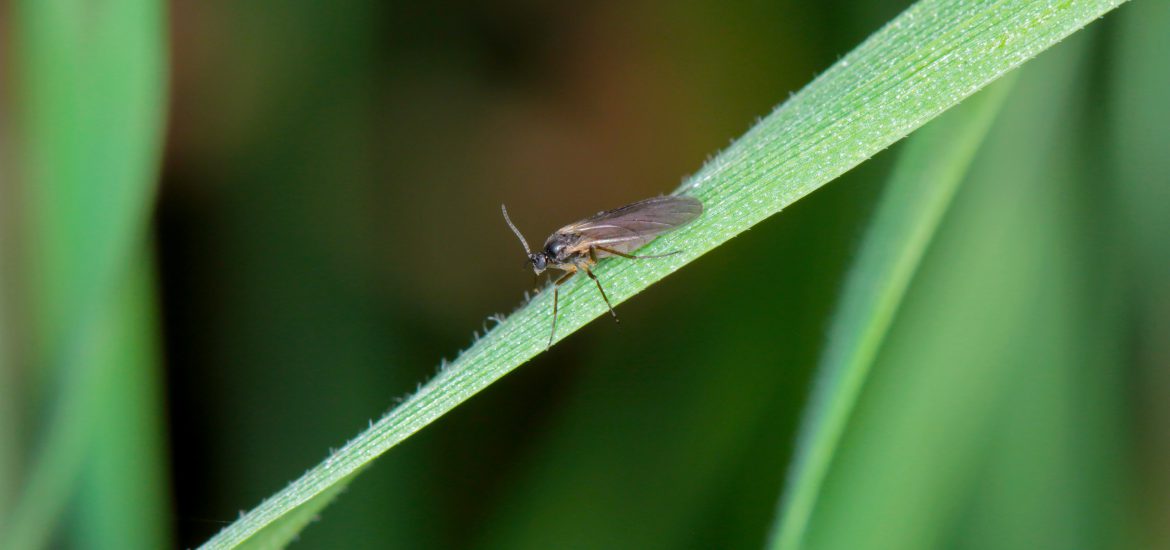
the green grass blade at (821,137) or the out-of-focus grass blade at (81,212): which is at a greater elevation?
the out-of-focus grass blade at (81,212)

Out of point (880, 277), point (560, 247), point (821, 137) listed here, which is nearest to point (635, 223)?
point (560, 247)

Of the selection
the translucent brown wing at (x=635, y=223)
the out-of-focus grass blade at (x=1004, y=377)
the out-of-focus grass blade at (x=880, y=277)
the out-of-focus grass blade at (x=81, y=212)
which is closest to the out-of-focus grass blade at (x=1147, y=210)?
the out-of-focus grass blade at (x=1004, y=377)

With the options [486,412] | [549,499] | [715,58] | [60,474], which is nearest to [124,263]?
[60,474]

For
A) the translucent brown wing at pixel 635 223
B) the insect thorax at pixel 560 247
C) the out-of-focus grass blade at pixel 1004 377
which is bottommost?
the out-of-focus grass blade at pixel 1004 377

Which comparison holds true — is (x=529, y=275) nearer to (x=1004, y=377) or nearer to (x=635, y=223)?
(x=635, y=223)

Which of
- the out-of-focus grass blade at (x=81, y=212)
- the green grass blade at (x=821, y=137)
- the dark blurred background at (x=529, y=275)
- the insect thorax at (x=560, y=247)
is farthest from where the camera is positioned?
the insect thorax at (x=560, y=247)

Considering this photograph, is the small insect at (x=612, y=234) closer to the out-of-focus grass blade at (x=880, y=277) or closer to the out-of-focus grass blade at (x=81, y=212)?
the out-of-focus grass blade at (x=880, y=277)

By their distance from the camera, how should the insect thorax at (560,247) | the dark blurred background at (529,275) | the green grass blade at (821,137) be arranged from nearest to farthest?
the green grass blade at (821,137) → the dark blurred background at (529,275) → the insect thorax at (560,247)
